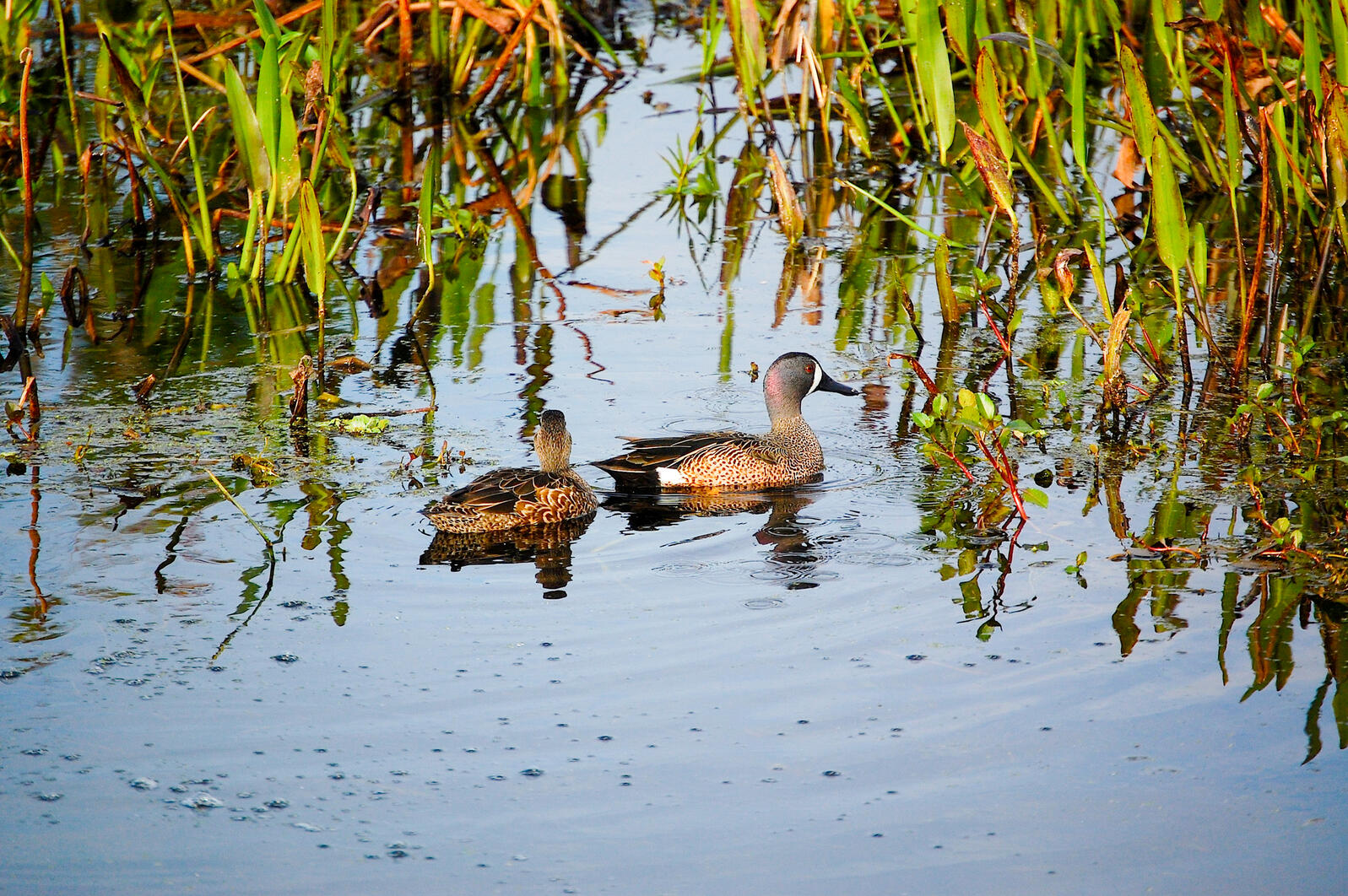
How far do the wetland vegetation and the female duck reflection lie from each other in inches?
2.4

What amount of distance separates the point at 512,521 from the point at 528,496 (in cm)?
12

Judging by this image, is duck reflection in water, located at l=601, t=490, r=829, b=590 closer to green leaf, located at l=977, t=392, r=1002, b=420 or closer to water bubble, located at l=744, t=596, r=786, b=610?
water bubble, located at l=744, t=596, r=786, b=610

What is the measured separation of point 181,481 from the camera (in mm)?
6445

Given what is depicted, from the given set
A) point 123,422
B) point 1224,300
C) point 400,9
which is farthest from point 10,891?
point 400,9

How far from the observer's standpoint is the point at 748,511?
657cm

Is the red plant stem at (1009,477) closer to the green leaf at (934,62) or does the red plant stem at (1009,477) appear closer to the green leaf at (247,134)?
the green leaf at (934,62)

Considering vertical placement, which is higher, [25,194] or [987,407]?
[25,194]

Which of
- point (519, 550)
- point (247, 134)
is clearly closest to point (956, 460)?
point (519, 550)

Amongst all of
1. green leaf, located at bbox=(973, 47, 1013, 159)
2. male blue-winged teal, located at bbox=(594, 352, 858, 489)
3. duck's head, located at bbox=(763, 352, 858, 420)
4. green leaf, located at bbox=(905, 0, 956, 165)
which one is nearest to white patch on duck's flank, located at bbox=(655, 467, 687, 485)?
male blue-winged teal, located at bbox=(594, 352, 858, 489)

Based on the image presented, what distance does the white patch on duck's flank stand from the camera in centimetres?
663

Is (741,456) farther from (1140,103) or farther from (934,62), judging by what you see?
(934,62)

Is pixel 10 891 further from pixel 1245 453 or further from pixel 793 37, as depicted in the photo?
pixel 793 37

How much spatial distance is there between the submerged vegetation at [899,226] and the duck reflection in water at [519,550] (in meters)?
0.72

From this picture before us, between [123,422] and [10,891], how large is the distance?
146 inches
